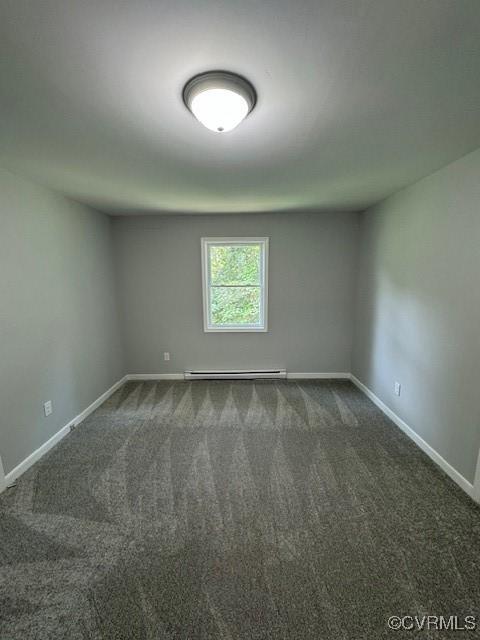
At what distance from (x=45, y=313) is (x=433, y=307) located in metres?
3.39

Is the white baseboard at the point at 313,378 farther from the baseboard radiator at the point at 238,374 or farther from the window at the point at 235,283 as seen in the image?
the window at the point at 235,283

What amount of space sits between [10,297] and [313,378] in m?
3.56

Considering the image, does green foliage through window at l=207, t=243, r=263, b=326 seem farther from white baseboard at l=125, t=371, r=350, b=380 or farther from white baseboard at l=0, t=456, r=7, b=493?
white baseboard at l=0, t=456, r=7, b=493

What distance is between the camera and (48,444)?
2.34 metres

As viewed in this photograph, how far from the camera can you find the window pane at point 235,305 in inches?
148

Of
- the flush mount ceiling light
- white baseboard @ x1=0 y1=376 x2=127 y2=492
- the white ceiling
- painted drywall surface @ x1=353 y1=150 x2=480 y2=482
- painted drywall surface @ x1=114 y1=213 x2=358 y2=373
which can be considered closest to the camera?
the white ceiling

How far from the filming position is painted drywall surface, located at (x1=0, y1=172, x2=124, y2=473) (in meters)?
1.99

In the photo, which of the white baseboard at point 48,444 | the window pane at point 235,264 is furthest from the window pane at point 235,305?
the white baseboard at point 48,444

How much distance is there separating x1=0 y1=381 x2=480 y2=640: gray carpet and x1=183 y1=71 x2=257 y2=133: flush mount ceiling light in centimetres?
222

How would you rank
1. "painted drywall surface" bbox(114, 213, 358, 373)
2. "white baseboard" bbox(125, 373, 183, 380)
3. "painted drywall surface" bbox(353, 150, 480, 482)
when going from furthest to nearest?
1. "white baseboard" bbox(125, 373, 183, 380)
2. "painted drywall surface" bbox(114, 213, 358, 373)
3. "painted drywall surface" bbox(353, 150, 480, 482)

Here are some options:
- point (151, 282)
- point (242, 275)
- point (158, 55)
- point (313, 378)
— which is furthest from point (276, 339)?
point (158, 55)
